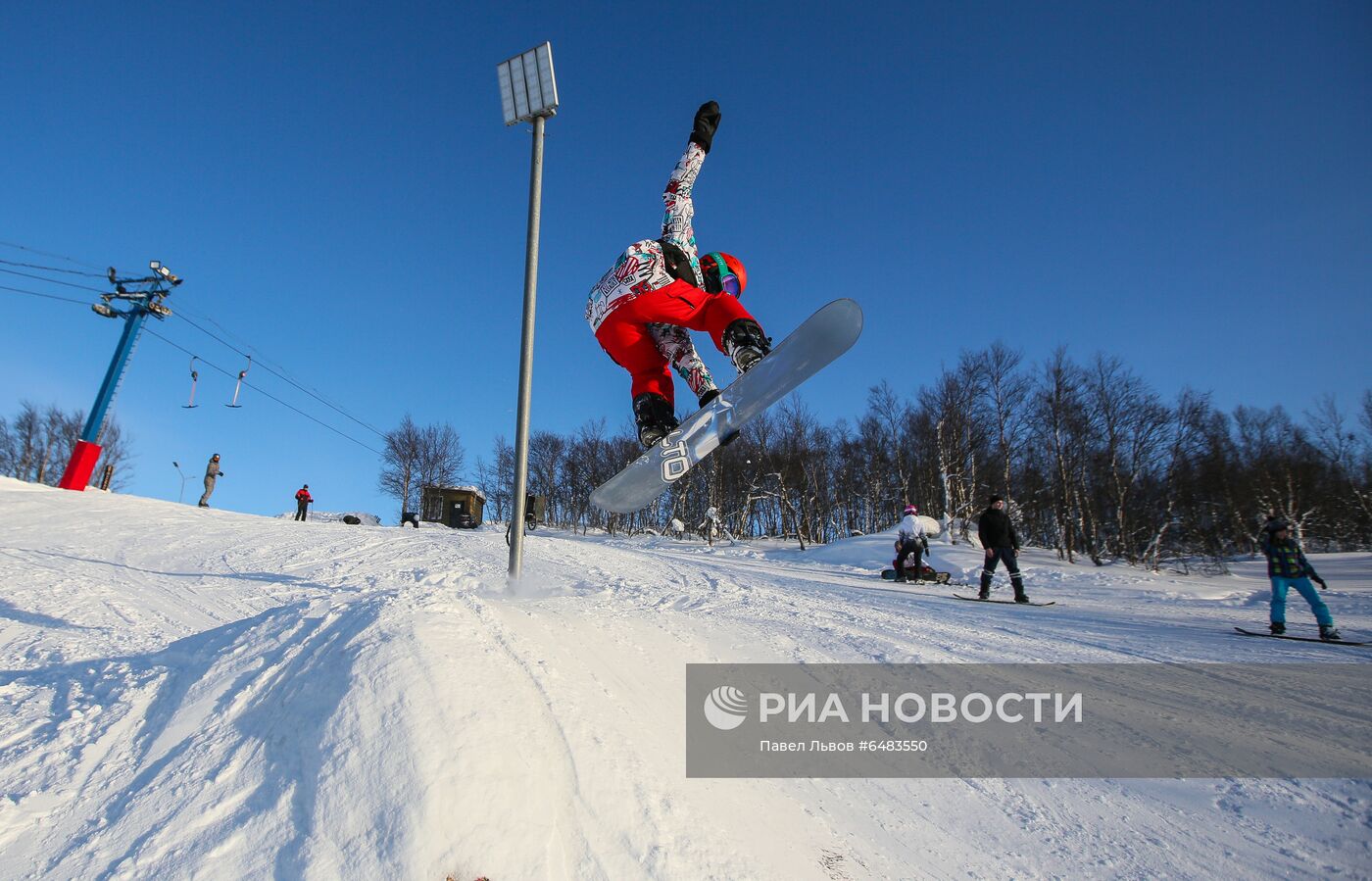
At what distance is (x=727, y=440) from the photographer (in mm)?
4016

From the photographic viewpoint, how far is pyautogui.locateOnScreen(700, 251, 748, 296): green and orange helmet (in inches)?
152

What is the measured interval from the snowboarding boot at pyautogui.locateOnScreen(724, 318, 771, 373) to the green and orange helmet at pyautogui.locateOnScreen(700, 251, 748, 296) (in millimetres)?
450

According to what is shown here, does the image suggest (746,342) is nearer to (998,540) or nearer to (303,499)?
(998,540)

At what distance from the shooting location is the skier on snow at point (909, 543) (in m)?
11.9

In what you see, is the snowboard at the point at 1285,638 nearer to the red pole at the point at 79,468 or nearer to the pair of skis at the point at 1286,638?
the pair of skis at the point at 1286,638

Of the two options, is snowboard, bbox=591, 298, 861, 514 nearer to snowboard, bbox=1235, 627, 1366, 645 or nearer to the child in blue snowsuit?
snowboard, bbox=1235, 627, 1366, 645

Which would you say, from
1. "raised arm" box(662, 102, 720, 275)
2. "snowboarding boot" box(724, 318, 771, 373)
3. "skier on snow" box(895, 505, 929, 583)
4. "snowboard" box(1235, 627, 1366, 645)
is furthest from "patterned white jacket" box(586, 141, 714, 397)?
"skier on snow" box(895, 505, 929, 583)

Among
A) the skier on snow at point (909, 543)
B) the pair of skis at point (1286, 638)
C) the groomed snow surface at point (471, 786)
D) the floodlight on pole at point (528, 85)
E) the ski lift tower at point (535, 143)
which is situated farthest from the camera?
the skier on snow at point (909, 543)

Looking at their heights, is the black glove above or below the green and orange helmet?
above

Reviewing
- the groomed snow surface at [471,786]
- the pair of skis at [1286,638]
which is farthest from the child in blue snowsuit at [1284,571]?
the groomed snow surface at [471,786]

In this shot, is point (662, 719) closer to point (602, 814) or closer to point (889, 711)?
point (602, 814)

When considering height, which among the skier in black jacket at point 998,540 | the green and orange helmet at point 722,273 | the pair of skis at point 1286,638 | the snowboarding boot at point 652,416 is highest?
the green and orange helmet at point 722,273

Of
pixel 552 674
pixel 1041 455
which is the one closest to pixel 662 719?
pixel 552 674

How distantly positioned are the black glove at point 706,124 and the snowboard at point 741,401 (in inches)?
57.4
